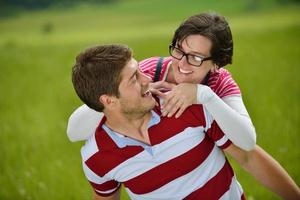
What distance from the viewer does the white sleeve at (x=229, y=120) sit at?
1.62 meters

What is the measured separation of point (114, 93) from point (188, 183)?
1.52 ft

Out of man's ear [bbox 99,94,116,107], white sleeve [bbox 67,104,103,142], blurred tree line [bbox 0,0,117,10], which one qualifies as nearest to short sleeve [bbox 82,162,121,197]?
white sleeve [bbox 67,104,103,142]

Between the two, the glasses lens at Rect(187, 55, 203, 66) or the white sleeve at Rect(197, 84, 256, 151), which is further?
the glasses lens at Rect(187, 55, 203, 66)

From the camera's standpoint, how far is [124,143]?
1.74 metres

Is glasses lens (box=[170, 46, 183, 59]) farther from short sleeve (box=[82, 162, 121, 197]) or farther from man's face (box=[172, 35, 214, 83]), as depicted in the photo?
short sleeve (box=[82, 162, 121, 197])

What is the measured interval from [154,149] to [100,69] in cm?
38

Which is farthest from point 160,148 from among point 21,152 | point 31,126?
point 31,126

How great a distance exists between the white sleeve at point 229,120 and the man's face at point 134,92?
203 millimetres

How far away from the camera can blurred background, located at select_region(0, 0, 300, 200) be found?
385 cm

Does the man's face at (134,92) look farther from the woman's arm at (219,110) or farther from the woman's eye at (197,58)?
the woman's eye at (197,58)

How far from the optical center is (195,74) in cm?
187

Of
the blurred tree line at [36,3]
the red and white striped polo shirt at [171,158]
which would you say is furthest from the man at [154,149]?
the blurred tree line at [36,3]

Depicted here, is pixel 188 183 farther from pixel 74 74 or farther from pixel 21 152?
pixel 21 152

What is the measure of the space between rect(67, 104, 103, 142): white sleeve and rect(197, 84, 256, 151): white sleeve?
46cm
